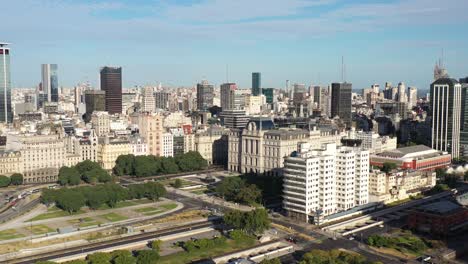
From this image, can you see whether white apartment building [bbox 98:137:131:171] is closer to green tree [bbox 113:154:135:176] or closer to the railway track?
green tree [bbox 113:154:135:176]

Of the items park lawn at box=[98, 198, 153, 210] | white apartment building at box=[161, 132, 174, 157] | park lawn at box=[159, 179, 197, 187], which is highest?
white apartment building at box=[161, 132, 174, 157]

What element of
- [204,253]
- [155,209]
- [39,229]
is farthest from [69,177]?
→ [204,253]

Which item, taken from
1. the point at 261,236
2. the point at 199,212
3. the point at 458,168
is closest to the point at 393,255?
the point at 261,236

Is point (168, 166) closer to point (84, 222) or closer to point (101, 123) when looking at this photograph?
point (84, 222)

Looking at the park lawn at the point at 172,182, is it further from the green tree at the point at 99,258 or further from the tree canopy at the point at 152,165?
the green tree at the point at 99,258

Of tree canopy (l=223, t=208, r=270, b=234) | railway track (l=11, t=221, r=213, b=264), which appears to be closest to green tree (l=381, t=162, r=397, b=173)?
tree canopy (l=223, t=208, r=270, b=234)

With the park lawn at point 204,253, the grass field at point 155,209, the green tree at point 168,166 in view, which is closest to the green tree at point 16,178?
the green tree at point 168,166

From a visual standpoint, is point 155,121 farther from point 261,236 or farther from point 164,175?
point 261,236
